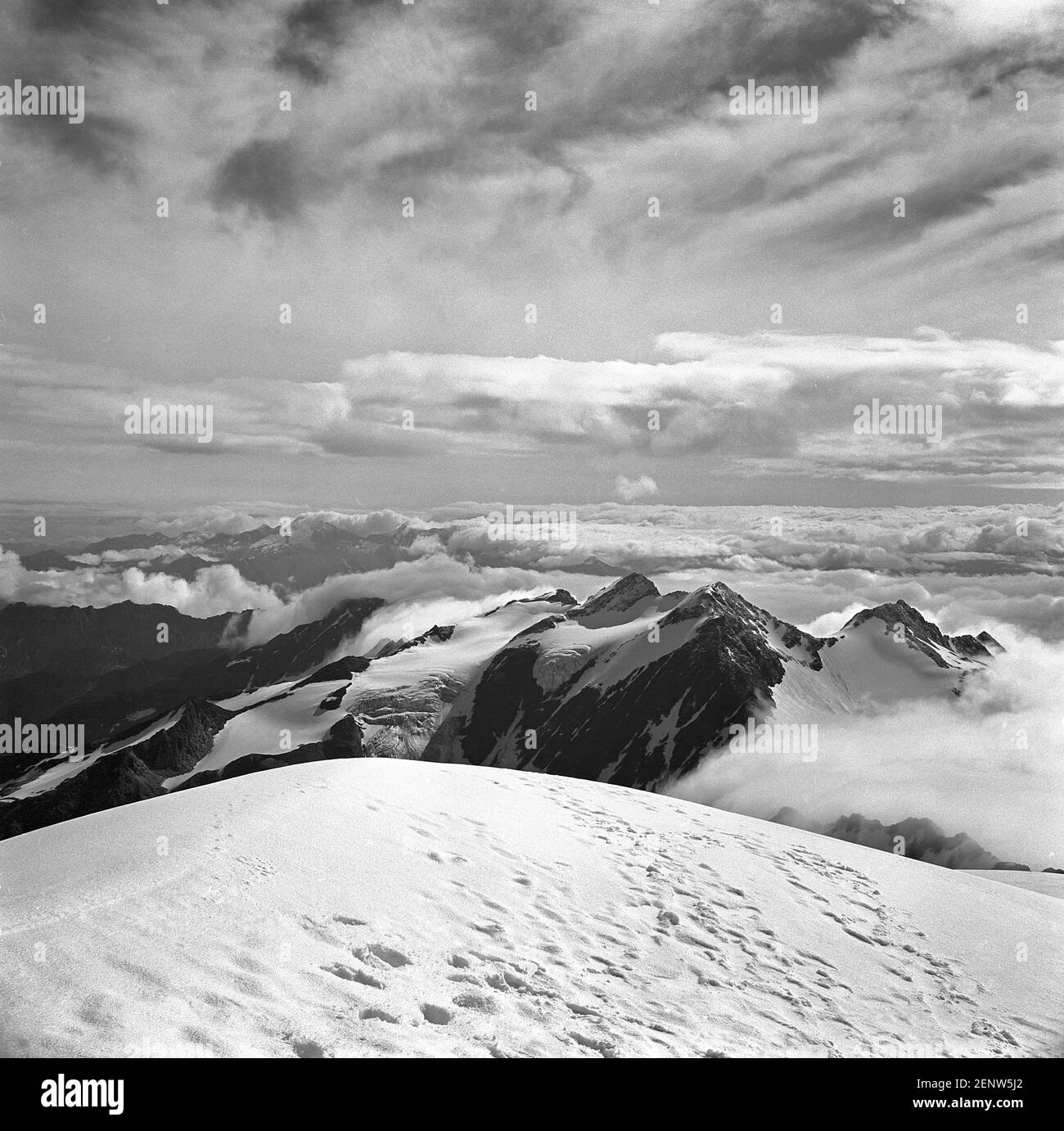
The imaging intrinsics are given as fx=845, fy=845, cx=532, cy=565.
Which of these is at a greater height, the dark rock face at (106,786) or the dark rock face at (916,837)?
the dark rock face at (106,786)

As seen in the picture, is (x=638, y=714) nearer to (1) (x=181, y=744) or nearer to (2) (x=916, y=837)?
(2) (x=916, y=837)

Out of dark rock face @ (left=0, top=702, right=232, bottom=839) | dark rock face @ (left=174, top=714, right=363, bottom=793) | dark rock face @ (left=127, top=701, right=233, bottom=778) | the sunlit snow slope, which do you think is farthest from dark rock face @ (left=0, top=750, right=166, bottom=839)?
the sunlit snow slope

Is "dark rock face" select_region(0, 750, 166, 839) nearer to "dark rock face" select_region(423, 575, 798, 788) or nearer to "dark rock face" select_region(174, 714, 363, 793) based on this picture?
"dark rock face" select_region(174, 714, 363, 793)

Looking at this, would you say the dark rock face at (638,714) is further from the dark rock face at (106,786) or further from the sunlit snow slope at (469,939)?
the sunlit snow slope at (469,939)

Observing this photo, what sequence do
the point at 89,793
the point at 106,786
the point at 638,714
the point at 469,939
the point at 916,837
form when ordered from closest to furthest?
the point at 469,939
the point at 89,793
the point at 106,786
the point at 916,837
the point at 638,714

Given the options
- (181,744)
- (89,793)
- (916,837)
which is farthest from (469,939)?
(181,744)

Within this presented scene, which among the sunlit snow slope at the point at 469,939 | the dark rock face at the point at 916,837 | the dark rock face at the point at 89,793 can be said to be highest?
the sunlit snow slope at the point at 469,939

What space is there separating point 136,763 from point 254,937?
15016 cm

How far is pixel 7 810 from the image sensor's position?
140m

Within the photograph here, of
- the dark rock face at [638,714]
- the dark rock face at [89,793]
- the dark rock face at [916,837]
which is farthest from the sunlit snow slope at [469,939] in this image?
the dark rock face at [638,714]

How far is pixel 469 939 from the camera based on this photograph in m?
6.08

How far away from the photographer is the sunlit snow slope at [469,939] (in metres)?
4.98
